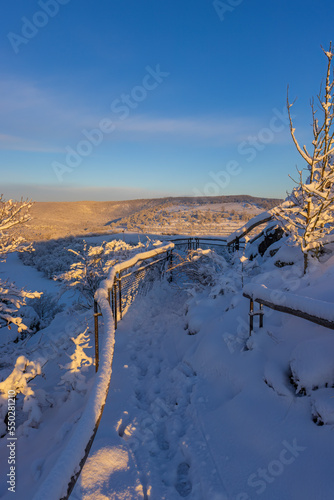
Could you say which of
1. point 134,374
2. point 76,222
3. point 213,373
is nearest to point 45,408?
point 134,374

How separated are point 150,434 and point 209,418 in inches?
30.7

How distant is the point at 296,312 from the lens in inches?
129

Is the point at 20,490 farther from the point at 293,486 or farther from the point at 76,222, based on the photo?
the point at 76,222

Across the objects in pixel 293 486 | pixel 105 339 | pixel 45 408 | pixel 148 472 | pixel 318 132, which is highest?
pixel 318 132

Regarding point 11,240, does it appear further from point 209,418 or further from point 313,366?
point 313,366

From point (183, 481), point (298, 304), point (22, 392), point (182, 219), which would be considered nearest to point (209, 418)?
point (183, 481)

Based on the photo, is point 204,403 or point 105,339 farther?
point 204,403

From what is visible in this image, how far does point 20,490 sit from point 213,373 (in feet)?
9.41

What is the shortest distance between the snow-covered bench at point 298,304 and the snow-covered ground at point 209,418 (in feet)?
1.37

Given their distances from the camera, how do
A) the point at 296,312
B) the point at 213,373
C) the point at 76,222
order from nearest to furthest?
the point at 296,312, the point at 213,373, the point at 76,222

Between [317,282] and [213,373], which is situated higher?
[317,282]

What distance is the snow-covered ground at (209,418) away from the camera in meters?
2.57

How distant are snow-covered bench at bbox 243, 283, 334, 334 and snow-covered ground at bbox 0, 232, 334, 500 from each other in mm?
418

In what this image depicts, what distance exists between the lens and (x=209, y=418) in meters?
3.67
